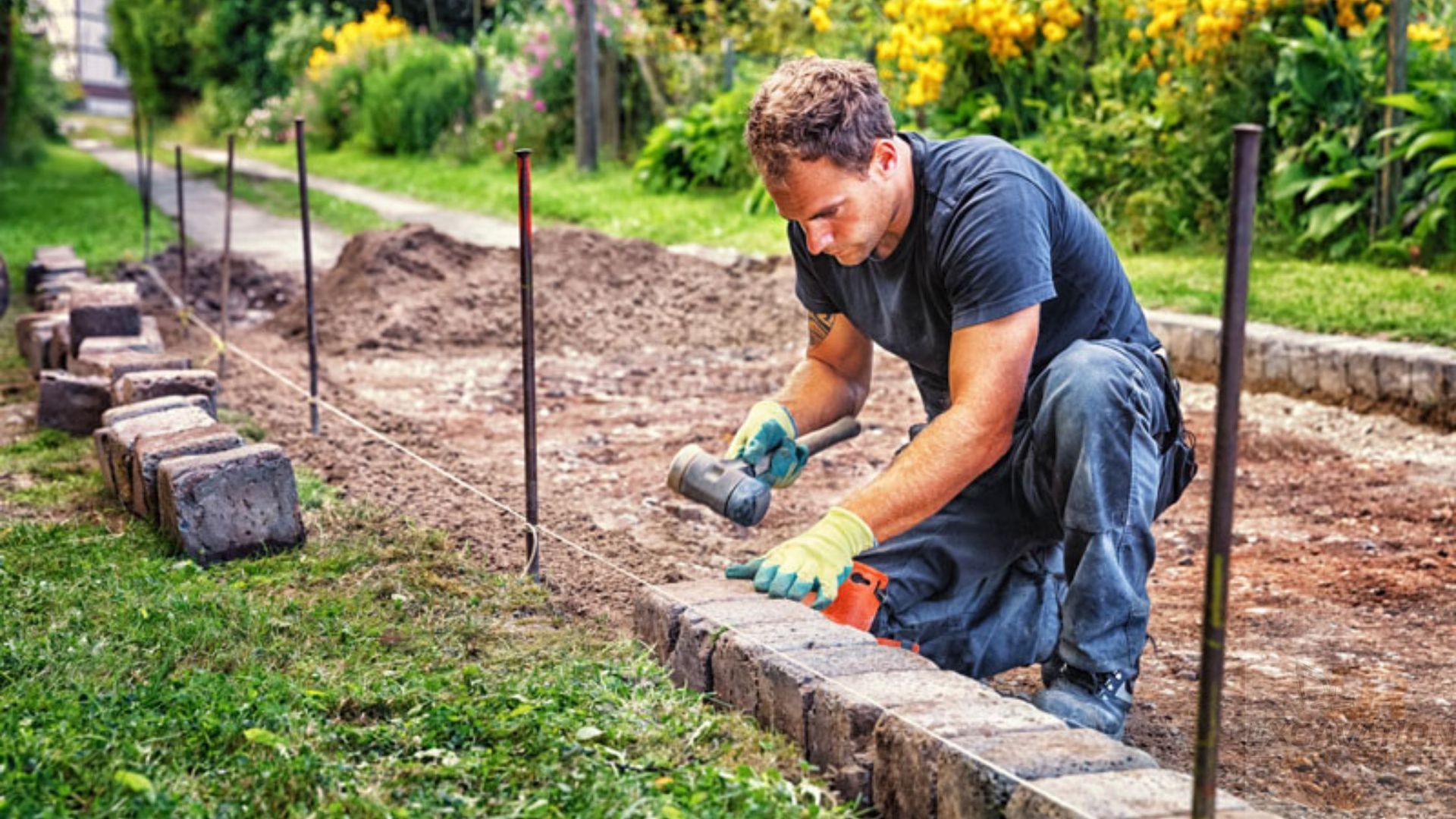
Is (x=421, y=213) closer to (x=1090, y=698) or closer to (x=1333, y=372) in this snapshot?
(x=1333, y=372)

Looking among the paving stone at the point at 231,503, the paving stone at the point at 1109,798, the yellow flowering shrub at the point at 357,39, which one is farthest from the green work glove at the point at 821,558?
the yellow flowering shrub at the point at 357,39

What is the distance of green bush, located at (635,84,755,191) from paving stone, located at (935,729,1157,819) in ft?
29.9

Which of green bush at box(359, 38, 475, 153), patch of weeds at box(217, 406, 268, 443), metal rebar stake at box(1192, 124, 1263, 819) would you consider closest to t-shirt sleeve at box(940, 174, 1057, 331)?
metal rebar stake at box(1192, 124, 1263, 819)

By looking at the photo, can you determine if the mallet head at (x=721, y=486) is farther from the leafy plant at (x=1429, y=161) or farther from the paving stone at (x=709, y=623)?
the leafy plant at (x=1429, y=161)

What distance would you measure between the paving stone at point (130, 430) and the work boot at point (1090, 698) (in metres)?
2.38

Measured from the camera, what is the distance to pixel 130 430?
402 centimetres

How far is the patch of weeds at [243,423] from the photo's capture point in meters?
4.92

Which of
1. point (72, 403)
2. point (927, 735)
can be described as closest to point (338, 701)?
point (927, 735)

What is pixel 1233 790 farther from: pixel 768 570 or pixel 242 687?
pixel 242 687

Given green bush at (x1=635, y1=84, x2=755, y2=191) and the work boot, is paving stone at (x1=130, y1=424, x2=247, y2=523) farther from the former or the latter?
green bush at (x1=635, y1=84, x2=755, y2=191)

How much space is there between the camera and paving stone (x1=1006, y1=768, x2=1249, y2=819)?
6.48 feet

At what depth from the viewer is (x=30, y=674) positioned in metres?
2.70

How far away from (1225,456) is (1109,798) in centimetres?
53

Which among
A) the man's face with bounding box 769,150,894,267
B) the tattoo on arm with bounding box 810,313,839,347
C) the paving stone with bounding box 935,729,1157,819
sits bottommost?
the paving stone with bounding box 935,729,1157,819
